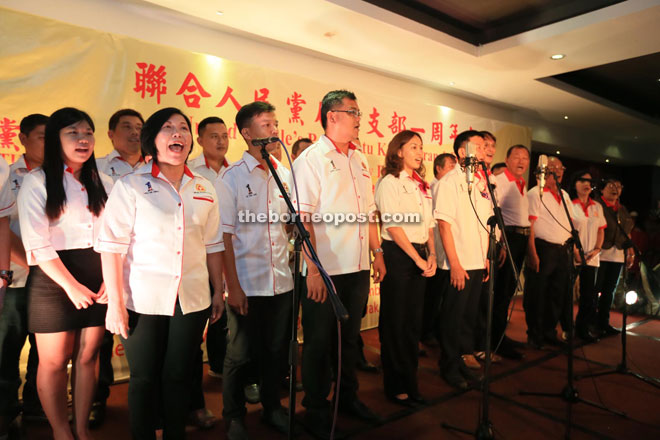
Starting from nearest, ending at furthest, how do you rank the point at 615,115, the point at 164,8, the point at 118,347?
the point at 118,347 → the point at 164,8 → the point at 615,115

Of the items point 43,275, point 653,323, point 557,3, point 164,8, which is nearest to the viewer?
point 43,275

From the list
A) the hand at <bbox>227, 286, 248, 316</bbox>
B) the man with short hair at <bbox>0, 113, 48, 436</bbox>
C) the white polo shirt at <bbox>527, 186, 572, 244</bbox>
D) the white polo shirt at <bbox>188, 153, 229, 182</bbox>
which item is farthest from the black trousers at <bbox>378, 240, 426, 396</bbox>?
the man with short hair at <bbox>0, 113, 48, 436</bbox>

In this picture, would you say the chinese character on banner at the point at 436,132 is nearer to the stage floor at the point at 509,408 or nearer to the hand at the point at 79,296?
the stage floor at the point at 509,408

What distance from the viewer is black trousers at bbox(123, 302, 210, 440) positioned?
5.56 feet

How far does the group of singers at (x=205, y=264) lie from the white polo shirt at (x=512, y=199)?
0.61 metres

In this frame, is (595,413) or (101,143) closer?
(595,413)

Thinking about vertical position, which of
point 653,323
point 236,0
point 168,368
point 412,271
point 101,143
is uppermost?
point 236,0

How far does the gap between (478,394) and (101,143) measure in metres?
3.32

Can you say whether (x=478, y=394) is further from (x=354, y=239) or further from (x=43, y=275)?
(x=43, y=275)

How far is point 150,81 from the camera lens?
3371 millimetres

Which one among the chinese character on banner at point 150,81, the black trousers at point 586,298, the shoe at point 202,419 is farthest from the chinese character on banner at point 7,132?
the black trousers at point 586,298

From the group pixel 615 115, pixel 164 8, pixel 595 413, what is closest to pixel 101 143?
pixel 164 8

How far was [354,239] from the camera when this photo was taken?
235 centimetres

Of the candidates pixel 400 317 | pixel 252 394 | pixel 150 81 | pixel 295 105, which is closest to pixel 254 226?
pixel 400 317
